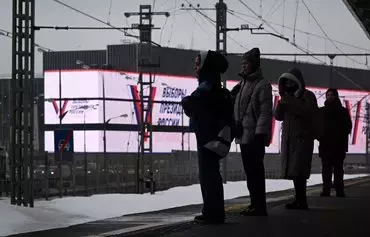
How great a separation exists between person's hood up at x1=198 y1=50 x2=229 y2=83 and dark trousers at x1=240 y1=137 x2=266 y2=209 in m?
1.16

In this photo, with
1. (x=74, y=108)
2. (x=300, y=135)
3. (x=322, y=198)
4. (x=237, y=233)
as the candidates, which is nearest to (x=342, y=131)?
(x=322, y=198)

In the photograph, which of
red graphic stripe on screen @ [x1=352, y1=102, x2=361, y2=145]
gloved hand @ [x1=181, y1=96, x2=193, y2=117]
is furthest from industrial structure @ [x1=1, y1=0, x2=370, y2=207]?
red graphic stripe on screen @ [x1=352, y1=102, x2=361, y2=145]

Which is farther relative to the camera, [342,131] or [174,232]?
[342,131]

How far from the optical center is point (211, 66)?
8047 mm

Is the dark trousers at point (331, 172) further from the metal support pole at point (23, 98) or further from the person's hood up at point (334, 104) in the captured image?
the metal support pole at point (23, 98)

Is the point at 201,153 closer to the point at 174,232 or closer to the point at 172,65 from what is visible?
the point at 174,232

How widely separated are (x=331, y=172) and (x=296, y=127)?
3.52 metres

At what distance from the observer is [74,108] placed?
79.6 m

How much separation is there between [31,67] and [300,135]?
8.00 meters

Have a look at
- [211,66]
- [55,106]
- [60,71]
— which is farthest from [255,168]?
[60,71]

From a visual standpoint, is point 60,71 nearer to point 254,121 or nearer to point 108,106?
point 108,106

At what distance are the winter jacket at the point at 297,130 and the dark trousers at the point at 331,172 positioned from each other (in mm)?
3157

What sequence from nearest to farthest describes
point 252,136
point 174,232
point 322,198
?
point 174,232
point 252,136
point 322,198

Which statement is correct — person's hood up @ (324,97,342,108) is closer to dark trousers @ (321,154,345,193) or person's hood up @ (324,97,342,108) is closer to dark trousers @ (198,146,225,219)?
dark trousers @ (321,154,345,193)
